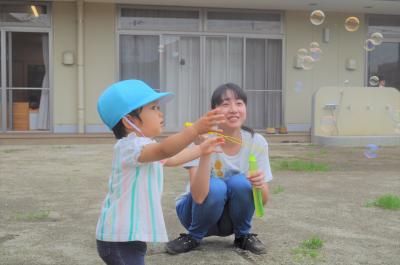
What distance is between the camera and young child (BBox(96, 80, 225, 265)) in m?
2.16

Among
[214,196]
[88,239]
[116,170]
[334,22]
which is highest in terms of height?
[334,22]

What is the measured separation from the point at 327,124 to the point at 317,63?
231 centimetres

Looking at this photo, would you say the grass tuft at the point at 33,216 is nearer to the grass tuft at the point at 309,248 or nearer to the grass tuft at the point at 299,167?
the grass tuft at the point at 309,248

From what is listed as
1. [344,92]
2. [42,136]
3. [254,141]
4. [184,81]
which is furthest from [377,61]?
[254,141]

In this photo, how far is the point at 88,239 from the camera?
141 inches

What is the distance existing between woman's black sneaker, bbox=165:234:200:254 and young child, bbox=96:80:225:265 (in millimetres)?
1005

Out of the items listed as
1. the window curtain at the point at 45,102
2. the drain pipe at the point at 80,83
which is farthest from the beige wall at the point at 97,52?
the window curtain at the point at 45,102

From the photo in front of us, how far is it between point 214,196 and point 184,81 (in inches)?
365

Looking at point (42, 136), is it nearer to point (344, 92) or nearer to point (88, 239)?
point (344, 92)

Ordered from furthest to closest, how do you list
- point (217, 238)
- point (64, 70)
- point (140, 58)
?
point (140, 58) < point (64, 70) < point (217, 238)

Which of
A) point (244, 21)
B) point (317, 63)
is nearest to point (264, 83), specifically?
point (317, 63)

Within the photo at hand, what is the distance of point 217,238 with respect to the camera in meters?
3.66

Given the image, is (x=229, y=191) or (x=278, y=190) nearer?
(x=229, y=191)

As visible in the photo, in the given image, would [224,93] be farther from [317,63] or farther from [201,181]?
[317,63]
